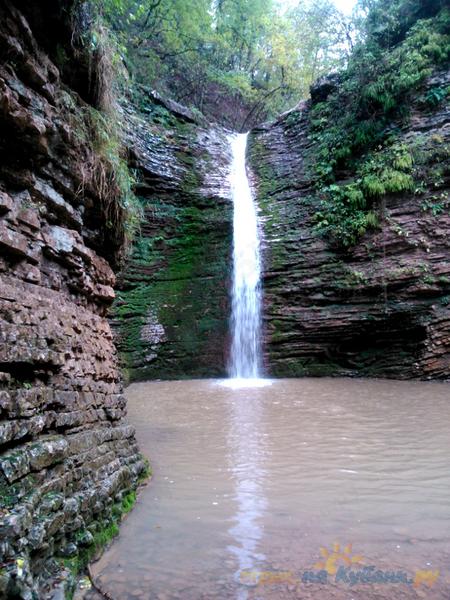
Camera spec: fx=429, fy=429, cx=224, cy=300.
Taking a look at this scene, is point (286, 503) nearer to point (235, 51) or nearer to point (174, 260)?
point (174, 260)

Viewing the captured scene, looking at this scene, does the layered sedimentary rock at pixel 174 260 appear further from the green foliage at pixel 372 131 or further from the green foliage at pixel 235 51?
the green foliage at pixel 235 51

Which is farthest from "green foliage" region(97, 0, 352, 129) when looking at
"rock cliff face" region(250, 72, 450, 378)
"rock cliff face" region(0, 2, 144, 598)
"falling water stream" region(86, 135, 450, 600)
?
"falling water stream" region(86, 135, 450, 600)

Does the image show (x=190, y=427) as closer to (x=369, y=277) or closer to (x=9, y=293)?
(x=9, y=293)

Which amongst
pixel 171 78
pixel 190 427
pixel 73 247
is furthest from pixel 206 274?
pixel 171 78

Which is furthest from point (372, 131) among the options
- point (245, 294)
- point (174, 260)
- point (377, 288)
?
point (174, 260)

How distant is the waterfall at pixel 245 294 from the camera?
11398 mm

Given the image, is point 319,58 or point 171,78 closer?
point 171,78

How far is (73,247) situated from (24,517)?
2.50 metres

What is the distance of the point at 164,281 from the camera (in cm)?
1254

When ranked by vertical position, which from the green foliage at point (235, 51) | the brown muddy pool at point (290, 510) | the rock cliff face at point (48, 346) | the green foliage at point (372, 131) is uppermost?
the green foliage at point (235, 51)

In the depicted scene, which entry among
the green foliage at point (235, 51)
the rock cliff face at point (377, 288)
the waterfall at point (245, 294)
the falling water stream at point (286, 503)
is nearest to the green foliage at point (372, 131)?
the rock cliff face at point (377, 288)

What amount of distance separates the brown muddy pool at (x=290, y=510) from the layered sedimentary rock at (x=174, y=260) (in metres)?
4.87

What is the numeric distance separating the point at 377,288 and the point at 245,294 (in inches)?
136

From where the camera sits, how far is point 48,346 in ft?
10.7
